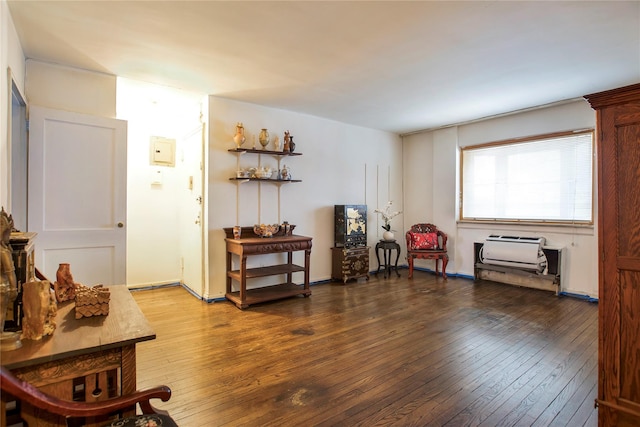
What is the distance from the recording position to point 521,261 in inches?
181

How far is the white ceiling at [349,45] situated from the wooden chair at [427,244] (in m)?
2.40

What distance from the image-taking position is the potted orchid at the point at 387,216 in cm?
567

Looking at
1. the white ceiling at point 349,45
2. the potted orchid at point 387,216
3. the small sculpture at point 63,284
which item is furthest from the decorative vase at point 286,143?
the small sculpture at point 63,284

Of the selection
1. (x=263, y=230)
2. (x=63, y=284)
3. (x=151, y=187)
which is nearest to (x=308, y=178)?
(x=263, y=230)

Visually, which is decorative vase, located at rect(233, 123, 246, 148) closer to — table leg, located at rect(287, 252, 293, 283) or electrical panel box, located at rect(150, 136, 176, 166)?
electrical panel box, located at rect(150, 136, 176, 166)

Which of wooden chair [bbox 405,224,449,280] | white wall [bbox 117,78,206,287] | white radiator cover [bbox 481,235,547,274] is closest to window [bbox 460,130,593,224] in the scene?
white radiator cover [bbox 481,235,547,274]

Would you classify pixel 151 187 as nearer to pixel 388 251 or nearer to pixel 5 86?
pixel 5 86

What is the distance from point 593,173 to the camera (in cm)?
420

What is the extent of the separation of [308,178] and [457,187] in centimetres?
268

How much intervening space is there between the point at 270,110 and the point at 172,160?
1778mm

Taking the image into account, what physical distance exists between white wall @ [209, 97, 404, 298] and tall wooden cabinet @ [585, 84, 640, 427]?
3690 mm

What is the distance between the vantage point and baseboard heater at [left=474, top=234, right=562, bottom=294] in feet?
14.8

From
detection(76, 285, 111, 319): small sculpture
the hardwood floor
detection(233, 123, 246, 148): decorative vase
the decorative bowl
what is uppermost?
detection(233, 123, 246, 148): decorative vase

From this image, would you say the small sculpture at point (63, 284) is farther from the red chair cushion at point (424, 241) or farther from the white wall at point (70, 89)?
the red chair cushion at point (424, 241)
